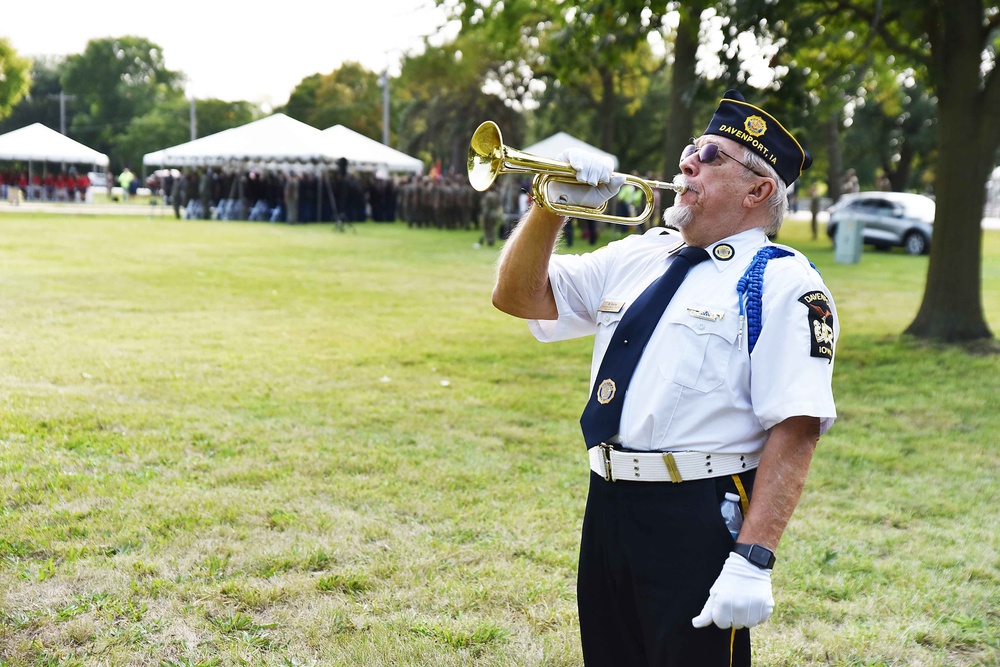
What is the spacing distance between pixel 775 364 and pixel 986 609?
2722 millimetres

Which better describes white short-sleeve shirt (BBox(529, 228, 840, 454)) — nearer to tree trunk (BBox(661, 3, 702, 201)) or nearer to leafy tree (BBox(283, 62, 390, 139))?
tree trunk (BBox(661, 3, 702, 201))

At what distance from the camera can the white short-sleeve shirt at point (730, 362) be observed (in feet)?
7.13

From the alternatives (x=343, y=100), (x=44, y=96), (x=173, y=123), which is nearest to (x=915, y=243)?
(x=173, y=123)

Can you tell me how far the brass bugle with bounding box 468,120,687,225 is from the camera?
97.0 inches

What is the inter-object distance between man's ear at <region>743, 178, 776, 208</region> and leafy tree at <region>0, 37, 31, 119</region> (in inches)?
1432

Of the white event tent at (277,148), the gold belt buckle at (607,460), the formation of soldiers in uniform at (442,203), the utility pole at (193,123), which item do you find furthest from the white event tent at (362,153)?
the gold belt buckle at (607,460)

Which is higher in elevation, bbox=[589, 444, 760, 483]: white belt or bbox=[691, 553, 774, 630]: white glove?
bbox=[589, 444, 760, 483]: white belt

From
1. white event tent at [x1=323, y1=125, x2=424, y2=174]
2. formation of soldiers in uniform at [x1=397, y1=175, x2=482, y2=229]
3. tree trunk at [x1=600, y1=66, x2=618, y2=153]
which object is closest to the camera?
white event tent at [x1=323, y1=125, x2=424, y2=174]

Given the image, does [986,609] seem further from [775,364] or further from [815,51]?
[815,51]

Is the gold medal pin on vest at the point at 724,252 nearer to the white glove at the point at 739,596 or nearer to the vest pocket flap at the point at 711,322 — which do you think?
the vest pocket flap at the point at 711,322

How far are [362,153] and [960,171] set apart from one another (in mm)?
21242

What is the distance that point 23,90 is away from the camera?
36.0 m

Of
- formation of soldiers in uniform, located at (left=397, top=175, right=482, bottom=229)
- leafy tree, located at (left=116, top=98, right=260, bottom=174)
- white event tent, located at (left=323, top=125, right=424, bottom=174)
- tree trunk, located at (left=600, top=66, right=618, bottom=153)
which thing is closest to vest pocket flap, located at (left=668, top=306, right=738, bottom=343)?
white event tent, located at (left=323, top=125, right=424, bottom=174)

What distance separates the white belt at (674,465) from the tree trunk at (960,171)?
911 centimetres
